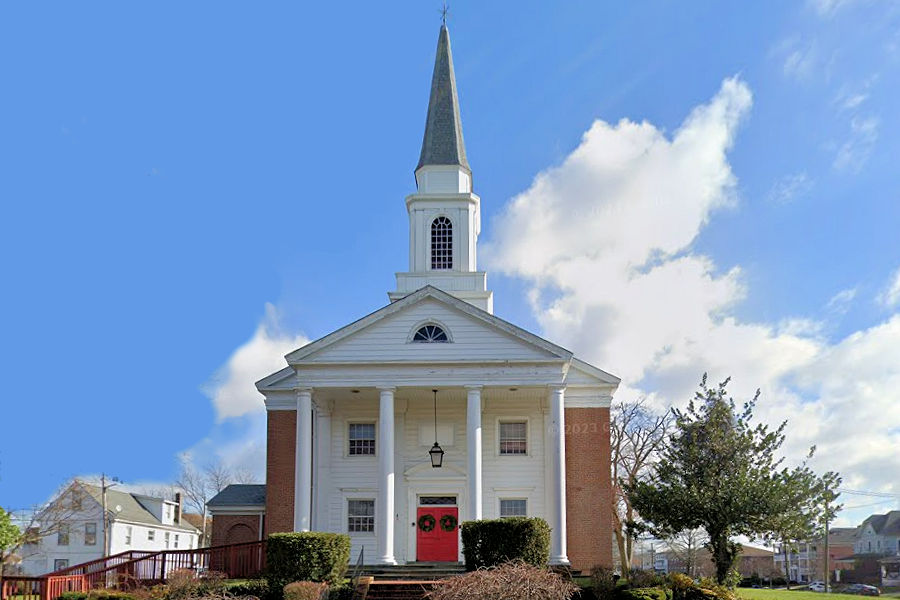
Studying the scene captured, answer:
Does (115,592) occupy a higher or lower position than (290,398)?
lower

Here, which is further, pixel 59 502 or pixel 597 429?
pixel 59 502

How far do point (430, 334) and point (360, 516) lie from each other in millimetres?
7111

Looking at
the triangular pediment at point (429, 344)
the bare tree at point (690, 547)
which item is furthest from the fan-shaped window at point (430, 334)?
the bare tree at point (690, 547)

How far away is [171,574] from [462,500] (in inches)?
424

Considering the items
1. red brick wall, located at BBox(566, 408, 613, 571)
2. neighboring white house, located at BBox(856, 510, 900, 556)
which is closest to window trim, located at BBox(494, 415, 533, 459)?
red brick wall, located at BBox(566, 408, 613, 571)

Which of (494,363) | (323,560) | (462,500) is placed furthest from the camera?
(462,500)

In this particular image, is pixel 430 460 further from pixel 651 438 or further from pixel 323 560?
pixel 651 438

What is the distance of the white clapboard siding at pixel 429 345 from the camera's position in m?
29.2

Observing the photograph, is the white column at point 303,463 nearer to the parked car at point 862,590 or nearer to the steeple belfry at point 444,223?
the steeple belfry at point 444,223

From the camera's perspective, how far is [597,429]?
31.5 metres

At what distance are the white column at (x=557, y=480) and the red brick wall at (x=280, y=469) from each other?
9.11 m

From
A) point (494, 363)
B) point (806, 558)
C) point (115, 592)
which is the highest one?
point (494, 363)

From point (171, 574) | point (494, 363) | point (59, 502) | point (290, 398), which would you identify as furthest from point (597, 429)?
point (59, 502)

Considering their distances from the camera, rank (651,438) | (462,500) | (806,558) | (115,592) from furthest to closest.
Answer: (806,558)
(651,438)
(462,500)
(115,592)
